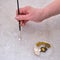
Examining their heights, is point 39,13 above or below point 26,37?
above

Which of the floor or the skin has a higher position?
the skin

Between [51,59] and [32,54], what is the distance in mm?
84

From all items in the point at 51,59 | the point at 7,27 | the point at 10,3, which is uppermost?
the point at 10,3

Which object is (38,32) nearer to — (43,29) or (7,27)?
(43,29)

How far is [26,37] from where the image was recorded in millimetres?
830

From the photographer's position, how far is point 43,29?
0.86m

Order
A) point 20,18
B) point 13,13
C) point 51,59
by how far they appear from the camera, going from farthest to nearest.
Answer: point 13,13 < point 20,18 < point 51,59

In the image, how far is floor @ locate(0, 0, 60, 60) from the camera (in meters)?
0.75

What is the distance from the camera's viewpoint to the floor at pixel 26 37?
0.75 m

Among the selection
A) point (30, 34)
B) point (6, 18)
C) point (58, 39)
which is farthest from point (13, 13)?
point (58, 39)

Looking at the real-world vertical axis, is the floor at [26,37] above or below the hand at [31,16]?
below

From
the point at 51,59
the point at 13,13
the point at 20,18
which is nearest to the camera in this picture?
the point at 51,59

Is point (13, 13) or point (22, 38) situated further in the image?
point (13, 13)

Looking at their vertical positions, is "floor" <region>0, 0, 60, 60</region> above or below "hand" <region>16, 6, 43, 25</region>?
below
